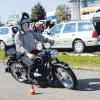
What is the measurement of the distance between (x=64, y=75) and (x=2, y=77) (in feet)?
10.3

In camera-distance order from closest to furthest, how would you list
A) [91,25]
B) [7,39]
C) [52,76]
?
[52,76], [91,25], [7,39]

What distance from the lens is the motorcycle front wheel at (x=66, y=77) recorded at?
9273mm

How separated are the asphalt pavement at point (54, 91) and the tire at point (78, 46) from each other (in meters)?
8.35

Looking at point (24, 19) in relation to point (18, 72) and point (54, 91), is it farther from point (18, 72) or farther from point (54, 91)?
point (54, 91)

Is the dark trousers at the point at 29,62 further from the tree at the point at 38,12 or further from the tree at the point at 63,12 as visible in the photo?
the tree at the point at 38,12

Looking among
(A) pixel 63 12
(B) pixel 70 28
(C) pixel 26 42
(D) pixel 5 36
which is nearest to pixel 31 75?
(C) pixel 26 42

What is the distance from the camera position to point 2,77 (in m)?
12.1

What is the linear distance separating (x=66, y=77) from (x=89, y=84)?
2.93 ft

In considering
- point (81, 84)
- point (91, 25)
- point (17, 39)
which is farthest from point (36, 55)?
point (91, 25)

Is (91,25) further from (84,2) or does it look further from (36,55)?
(84,2)

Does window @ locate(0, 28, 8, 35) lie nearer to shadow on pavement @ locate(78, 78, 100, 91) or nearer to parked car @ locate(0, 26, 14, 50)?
parked car @ locate(0, 26, 14, 50)

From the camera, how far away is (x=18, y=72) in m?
10.7

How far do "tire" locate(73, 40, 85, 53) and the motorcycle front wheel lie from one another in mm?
10148

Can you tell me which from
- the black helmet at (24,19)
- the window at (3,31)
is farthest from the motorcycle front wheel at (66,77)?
the window at (3,31)
